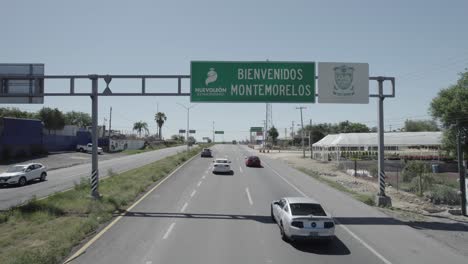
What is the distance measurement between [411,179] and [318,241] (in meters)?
24.2

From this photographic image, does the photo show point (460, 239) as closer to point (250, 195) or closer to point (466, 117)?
point (250, 195)

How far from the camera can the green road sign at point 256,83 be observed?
826 inches

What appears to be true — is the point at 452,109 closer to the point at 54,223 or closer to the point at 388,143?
the point at 388,143

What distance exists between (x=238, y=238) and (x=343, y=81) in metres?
11.6

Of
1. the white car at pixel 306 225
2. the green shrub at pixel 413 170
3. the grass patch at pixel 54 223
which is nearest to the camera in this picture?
the grass patch at pixel 54 223

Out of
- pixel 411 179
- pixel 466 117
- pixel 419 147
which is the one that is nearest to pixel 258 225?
pixel 411 179

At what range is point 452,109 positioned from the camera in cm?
4441

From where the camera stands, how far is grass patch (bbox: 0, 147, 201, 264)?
10.9m

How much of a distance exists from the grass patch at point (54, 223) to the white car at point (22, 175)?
847 centimetres

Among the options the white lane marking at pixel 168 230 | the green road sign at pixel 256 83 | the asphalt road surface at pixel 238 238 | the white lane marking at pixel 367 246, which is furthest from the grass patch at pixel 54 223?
the white lane marking at pixel 367 246

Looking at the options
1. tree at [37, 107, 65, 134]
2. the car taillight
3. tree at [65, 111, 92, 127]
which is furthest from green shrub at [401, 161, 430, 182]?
tree at [65, 111, 92, 127]

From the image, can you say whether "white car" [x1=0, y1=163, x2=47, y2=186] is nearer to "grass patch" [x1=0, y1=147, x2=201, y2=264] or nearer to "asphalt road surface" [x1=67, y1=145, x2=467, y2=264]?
"grass patch" [x1=0, y1=147, x2=201, y2=264]

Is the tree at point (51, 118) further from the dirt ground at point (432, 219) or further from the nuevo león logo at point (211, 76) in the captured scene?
the dirt ground at point (432, 219)

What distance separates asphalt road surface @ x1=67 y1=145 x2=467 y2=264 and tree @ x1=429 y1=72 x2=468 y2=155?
29.4 meters
